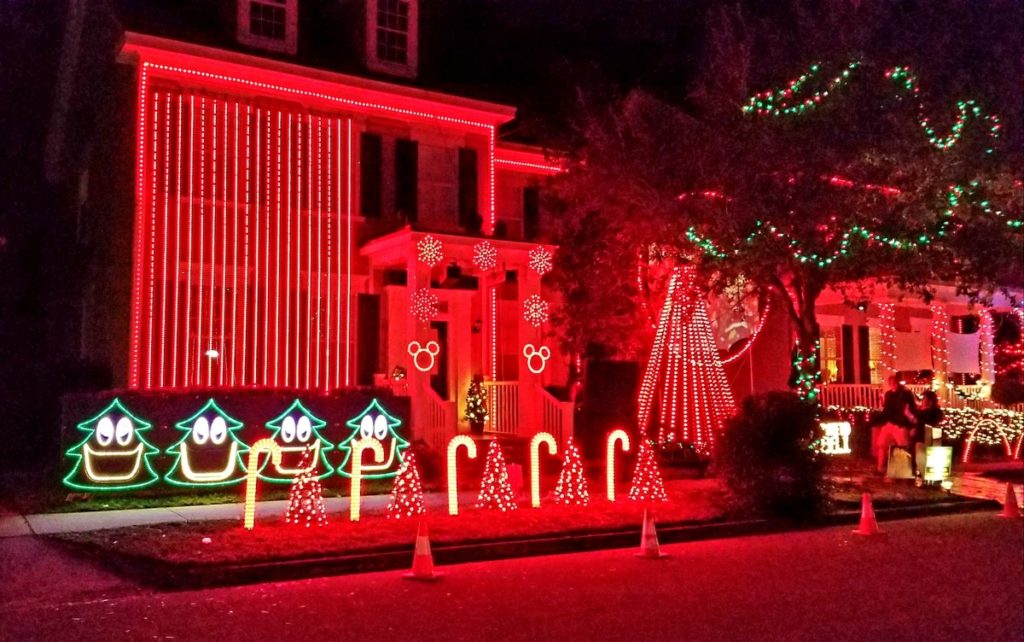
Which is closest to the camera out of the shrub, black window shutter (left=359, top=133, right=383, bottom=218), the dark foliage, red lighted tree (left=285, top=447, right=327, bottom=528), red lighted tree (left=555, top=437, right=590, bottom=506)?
red lighted tree (left=285, top=447, right=327, bottom=528)

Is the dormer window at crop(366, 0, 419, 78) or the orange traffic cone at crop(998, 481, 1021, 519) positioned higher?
the dormer window at crop(366, 0, 419, 78)

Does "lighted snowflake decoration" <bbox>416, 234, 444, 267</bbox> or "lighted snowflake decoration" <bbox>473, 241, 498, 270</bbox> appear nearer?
"lighted snowflake decoration" <bbox>416, 234, 444, 267</bbox>

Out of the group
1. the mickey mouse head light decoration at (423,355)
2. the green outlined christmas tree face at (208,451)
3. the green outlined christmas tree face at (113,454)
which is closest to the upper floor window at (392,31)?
the mickey mouse head light decoration at (423,355)

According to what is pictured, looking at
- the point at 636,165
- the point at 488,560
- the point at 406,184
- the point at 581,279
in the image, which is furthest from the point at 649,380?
the point at 488,560

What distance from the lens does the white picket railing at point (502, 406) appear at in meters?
18.7

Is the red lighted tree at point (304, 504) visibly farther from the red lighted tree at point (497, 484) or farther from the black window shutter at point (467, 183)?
the black window shutter at point (467, 183)

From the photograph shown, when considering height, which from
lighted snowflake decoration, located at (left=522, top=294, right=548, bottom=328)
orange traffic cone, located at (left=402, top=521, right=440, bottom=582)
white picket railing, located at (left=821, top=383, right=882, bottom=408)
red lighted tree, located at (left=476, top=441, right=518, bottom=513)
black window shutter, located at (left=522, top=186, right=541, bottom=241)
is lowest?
orange traffic cone, located at (left=402, top=521, right=440, bottom=582)

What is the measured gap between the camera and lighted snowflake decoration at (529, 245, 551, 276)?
60.4 ft

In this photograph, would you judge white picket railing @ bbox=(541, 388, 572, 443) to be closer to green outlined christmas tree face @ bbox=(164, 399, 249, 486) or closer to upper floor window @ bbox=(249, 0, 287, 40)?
green outlined christmas tree face @ bbox=(164, 399, 249, 486)

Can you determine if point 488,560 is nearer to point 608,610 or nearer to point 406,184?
point 608,610

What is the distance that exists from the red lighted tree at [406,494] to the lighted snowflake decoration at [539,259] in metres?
7.20

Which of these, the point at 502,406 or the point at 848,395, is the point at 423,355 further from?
the point at 848,395

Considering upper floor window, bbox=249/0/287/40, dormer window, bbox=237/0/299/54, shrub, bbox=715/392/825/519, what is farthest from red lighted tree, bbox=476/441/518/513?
upper floor window, bbox=249/0/287/40

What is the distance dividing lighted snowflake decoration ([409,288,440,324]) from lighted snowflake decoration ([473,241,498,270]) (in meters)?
1.08
